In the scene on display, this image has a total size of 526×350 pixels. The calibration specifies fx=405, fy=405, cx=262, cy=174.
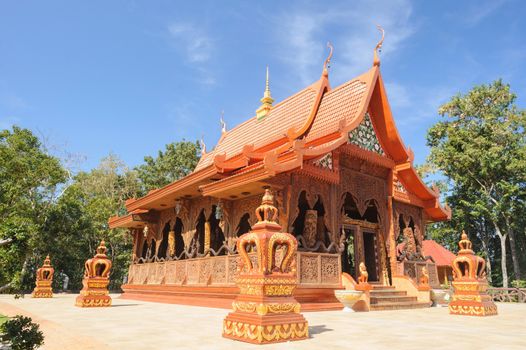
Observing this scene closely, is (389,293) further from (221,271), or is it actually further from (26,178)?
(26,178)

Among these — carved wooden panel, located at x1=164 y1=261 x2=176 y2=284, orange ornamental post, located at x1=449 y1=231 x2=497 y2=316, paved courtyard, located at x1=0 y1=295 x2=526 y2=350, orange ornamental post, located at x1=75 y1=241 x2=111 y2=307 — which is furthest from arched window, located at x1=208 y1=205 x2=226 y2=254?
orange ornamental post, located at x1=449 y1=231 x2=497 y2=316

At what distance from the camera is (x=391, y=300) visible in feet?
29.0

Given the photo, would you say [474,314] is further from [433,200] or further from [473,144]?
[473,144]

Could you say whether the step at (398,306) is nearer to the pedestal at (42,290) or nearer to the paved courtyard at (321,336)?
the paved courtyard at (321,336)

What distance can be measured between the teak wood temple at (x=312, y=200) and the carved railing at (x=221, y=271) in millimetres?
22

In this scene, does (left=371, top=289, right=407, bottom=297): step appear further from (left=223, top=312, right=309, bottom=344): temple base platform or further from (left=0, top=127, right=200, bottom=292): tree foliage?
(left=0, top=127, right=200, bottom=292): tree foliage

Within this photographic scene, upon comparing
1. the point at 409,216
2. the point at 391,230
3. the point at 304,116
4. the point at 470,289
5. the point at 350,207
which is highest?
the point at 304,116

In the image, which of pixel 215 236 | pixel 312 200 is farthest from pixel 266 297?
pixel 215 236

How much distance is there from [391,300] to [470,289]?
6.06ft

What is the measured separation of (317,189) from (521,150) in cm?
1421

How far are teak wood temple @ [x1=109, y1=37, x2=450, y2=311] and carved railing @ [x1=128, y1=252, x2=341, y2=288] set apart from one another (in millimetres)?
22

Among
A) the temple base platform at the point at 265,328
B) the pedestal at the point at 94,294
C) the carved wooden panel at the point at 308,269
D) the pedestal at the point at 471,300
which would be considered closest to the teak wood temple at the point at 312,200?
the carved wooden panel at the point at 308,269

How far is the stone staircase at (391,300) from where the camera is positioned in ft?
27.2

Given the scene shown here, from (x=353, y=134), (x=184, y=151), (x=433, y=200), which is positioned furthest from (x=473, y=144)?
(x=184, y=151)
